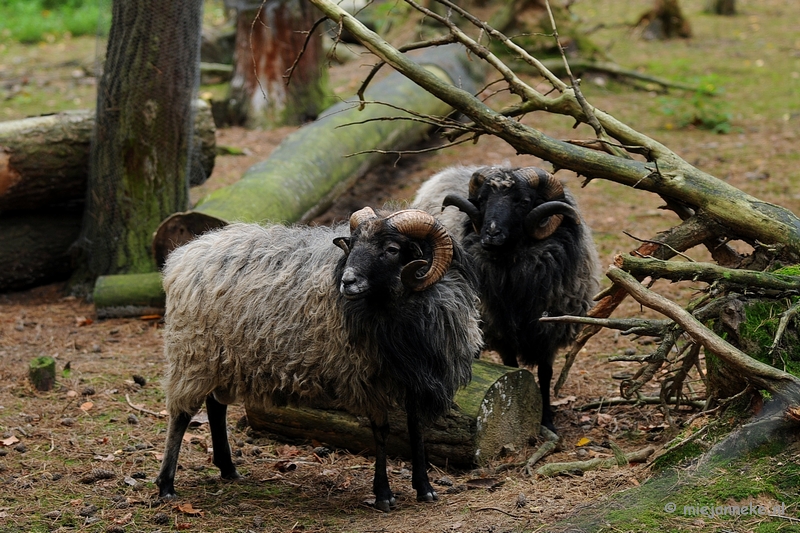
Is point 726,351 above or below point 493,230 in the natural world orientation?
below

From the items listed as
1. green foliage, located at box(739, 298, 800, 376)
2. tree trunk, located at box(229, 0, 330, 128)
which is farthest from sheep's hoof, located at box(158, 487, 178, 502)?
tree trunk, located at box(229, 0, 330, 128)

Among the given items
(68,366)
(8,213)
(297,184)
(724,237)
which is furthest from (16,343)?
(724,237)

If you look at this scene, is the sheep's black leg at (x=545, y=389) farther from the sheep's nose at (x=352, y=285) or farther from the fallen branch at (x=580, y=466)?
the sheep's nose at (x=352, y=285)

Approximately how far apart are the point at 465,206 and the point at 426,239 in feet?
4.79

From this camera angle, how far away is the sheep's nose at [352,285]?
16.8 ft

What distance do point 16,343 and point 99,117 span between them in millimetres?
2753

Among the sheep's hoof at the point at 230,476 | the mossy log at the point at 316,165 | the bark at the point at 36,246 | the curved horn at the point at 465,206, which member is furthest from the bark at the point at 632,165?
the bark at the point at 36,246

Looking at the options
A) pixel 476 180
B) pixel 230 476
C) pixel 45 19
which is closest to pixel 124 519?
pixel 230 476

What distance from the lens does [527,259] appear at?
6801 millimetres

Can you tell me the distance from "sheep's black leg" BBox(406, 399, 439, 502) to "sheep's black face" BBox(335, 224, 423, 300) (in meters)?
0.83

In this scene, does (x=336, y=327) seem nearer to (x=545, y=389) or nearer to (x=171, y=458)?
(x=171, y=458)

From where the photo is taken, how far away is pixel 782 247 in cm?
536

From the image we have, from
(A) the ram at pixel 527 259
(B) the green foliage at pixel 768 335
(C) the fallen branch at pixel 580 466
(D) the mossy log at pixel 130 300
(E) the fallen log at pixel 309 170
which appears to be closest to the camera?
(B) the green foliage at pixel 768 335

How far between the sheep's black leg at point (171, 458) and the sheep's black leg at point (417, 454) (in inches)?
62.8
